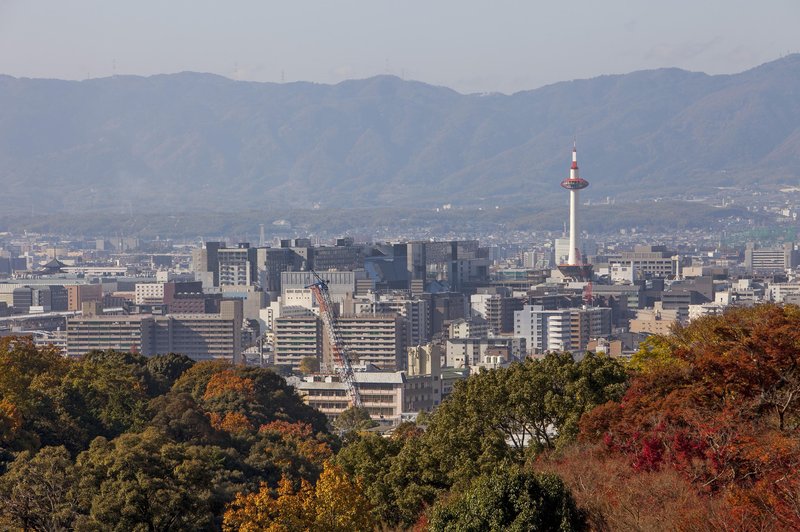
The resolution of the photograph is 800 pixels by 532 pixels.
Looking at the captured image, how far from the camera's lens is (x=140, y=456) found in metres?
22.6

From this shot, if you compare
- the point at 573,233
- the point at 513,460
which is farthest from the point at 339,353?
the point at 573,233

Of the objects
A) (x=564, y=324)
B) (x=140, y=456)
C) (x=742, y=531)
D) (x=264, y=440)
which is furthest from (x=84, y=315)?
(x=742, y=531)

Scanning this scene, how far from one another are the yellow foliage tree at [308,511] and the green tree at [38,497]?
2490mm

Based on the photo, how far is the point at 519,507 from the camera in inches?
685

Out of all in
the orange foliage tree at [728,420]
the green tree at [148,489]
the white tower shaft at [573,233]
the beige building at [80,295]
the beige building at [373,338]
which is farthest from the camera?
the white tower shaft at [573,233]

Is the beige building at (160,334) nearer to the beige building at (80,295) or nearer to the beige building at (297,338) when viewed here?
the beige building at (297,338)

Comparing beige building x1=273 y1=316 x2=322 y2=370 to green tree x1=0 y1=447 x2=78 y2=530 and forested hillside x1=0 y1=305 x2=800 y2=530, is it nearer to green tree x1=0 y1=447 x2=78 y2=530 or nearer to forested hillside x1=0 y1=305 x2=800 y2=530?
forested hillside x1=0 y1=305 x2=800 y2=530

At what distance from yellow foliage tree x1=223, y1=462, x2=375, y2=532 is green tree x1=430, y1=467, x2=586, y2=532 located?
260 cm

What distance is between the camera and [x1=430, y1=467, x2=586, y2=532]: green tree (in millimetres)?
17297

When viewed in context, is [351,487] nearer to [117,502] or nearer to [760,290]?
[117,502]

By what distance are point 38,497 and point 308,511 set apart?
4.33 metres

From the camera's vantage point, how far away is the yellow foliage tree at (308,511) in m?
19.8

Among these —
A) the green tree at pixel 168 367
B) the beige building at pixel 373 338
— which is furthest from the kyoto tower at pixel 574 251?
the green tree at pixel 168 367

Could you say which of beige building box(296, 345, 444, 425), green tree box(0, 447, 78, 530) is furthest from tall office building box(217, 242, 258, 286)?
green tree box(0, 447, 78, 530)
